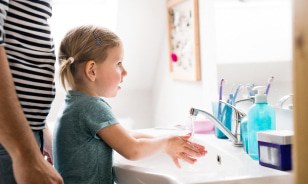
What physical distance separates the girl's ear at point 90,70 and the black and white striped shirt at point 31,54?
153mm

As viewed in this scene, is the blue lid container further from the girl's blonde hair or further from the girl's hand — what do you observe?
the girl's blonde hair

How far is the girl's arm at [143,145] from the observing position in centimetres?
110

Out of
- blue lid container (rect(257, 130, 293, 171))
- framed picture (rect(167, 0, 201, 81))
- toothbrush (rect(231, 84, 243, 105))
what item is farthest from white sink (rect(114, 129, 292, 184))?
framed picture (rect(167, 0, 201, 81))

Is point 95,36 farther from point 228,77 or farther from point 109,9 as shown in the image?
point 109,9

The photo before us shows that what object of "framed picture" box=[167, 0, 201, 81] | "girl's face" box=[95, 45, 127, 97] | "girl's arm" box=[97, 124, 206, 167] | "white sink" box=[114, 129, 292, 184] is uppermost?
"framed picture" box=[167, 0, 201, 81]

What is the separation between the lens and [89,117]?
1122mm

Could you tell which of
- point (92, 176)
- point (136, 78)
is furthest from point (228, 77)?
point (136, 78)

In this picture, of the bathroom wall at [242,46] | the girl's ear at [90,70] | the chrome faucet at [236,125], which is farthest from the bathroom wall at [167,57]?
the girl's ear at [90,70]

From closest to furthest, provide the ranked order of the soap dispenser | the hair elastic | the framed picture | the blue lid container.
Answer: the blue lid container
the soap dispenser
the hair elastic
the framed picture

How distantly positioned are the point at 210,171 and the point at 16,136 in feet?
2.03

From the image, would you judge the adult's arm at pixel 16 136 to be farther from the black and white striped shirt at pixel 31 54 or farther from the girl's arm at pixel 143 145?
the girl's arm at pixel 143 145

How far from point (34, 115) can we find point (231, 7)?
855 millimetres

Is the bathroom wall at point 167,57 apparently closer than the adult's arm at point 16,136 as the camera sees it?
No

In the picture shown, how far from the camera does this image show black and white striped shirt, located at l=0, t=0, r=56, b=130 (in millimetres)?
952
